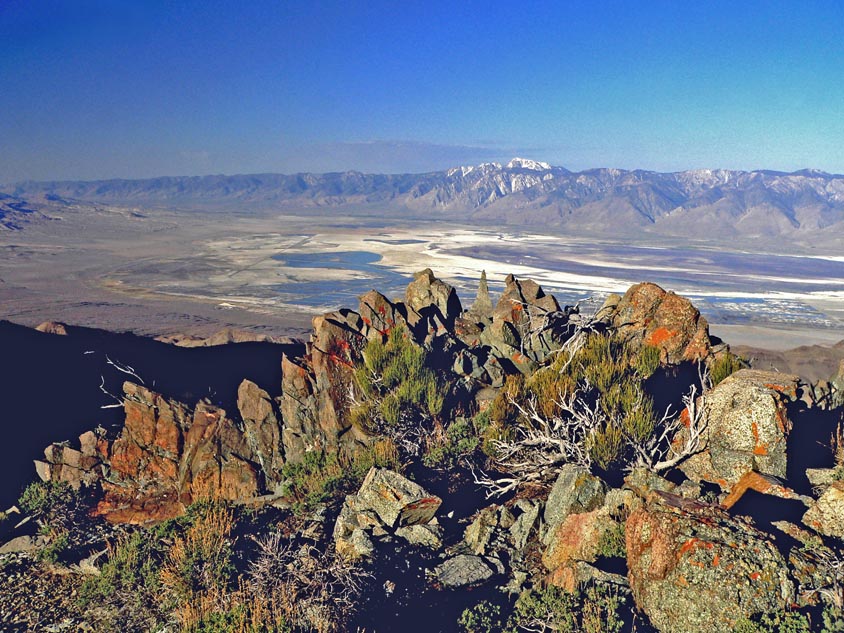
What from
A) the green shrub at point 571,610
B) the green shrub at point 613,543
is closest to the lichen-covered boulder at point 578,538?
the green shrub at point 613,543

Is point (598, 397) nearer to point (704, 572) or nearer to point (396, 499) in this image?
point (396, 499)

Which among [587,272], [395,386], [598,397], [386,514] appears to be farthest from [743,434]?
[587,272]

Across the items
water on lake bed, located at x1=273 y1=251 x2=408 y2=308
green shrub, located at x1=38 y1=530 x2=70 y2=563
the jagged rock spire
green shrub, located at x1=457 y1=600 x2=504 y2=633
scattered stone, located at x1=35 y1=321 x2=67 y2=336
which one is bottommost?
water on lake bed, located at x1=273 y1=251 x2=408 y2=308

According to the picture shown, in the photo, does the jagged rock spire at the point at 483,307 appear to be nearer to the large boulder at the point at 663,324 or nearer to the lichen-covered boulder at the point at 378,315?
the lichen-covered boulder at the point at 378,315

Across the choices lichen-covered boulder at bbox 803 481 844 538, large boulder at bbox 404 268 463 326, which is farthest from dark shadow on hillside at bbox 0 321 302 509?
lichen-covered boulder at bbox 803 481 844 538

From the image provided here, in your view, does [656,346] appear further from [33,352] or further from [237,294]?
[237,294]

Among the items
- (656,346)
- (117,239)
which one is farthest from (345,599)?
(117,239)

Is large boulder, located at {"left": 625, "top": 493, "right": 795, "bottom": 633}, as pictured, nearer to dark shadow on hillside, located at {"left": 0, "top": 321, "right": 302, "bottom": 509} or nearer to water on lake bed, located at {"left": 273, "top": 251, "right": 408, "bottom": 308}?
dark shadow on hillside, located at {"left": 0, "top": 321, "right": 302, "bottom": 509}
